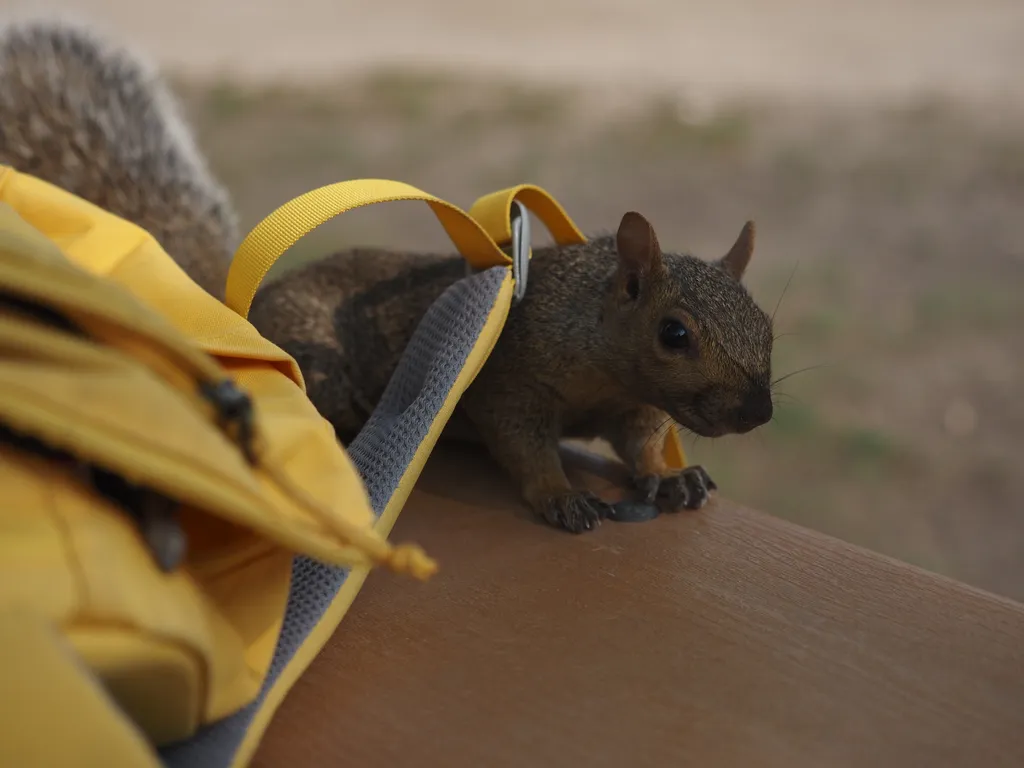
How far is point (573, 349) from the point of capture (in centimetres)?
91

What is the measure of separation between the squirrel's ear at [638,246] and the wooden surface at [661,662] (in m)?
0.22

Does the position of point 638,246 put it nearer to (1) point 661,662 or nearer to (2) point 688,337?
(2) point 688,337

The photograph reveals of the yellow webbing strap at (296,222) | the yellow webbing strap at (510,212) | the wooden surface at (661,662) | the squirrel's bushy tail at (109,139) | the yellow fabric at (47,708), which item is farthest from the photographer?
the squirrel's bushy tail at (109,139)

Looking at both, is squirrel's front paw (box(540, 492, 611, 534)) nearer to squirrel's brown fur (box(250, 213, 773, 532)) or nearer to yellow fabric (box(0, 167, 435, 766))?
squirrel's brown fur (box(250, 213, 773, 532))

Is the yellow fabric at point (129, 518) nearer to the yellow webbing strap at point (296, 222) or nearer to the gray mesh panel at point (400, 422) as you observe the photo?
the gray mesh panel at point (400, 422)

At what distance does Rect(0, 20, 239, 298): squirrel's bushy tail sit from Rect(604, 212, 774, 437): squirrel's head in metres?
0.45

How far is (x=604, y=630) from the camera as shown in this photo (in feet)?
2.23

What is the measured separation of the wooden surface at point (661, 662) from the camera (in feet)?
1.92

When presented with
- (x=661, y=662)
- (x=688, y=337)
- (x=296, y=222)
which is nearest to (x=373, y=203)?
(x=296, y=222)

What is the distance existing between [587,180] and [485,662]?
221 centimetres

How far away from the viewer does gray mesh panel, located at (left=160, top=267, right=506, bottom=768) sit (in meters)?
0.63

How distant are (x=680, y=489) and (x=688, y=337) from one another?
132 mm

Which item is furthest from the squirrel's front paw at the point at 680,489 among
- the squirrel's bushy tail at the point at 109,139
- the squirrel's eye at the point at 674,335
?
the squirrel's bushy tail at the point at 109,139

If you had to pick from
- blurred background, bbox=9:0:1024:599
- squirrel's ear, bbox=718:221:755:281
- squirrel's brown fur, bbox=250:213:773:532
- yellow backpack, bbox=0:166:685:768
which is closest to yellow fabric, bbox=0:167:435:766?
yellow backpack, bbox=0:166:685:768
